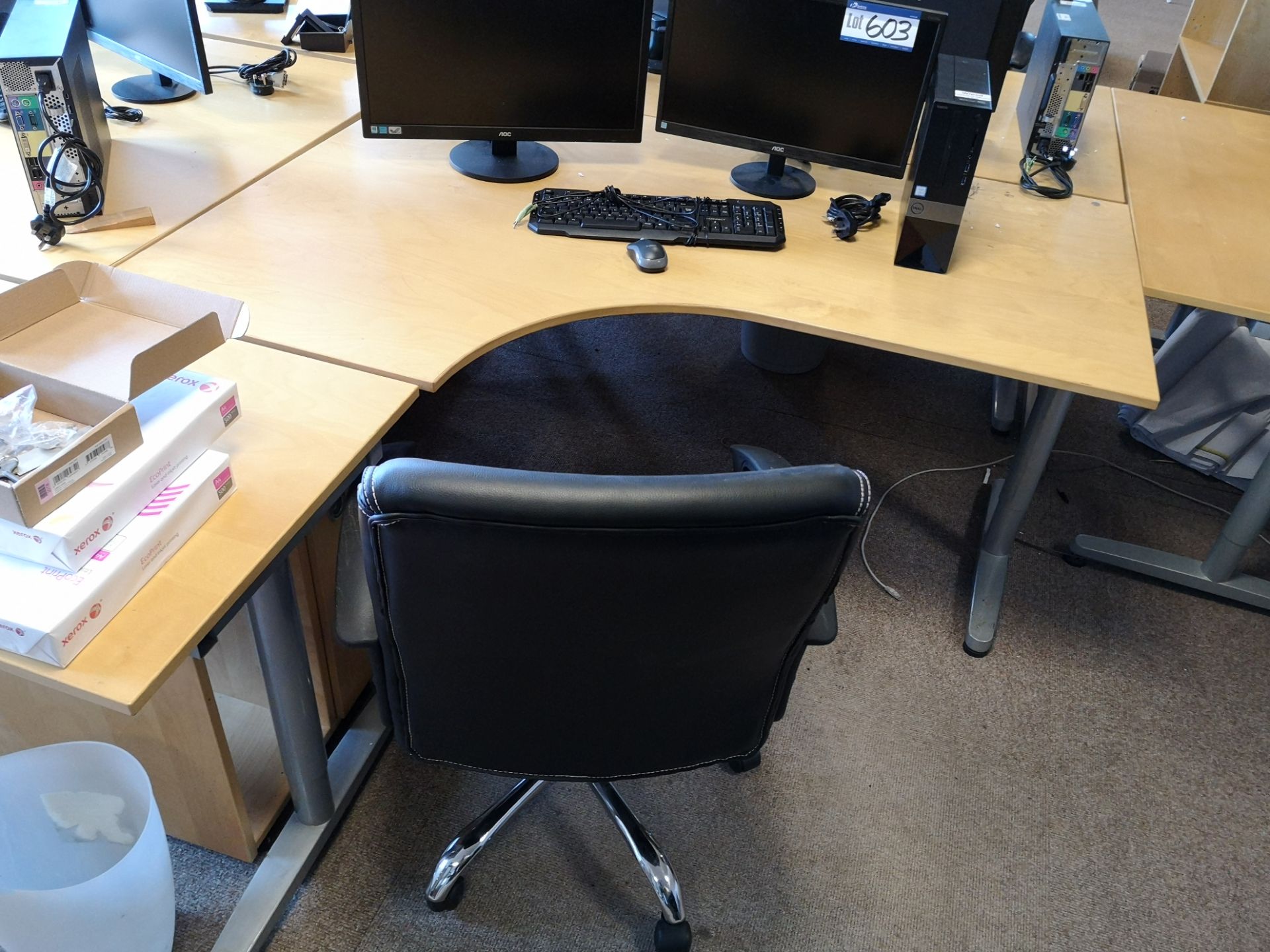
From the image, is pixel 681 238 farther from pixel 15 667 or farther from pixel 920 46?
pixel 15 667

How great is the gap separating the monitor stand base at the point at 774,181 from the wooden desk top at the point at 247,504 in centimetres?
94

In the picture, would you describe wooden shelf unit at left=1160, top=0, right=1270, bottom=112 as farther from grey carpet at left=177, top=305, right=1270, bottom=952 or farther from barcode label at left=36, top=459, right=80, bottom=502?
barcode label at left=36, top=459, right=80, bottom=502

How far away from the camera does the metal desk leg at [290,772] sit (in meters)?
1.32

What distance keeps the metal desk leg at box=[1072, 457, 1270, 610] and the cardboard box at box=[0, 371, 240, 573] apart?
1.93 m

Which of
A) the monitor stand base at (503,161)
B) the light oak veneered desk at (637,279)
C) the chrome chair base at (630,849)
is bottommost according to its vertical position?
the chrome chair base at (630,849)

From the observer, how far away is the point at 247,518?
1119 mm

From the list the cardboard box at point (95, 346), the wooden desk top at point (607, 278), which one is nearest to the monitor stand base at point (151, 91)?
the wooden desk top at point (607, 278)

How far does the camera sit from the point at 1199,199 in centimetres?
202

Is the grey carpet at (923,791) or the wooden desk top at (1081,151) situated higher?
the wooden desk top at (1081,151)

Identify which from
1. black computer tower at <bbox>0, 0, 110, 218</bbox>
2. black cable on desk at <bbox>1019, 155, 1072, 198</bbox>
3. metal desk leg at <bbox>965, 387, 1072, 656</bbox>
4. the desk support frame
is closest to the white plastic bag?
the desk support frame

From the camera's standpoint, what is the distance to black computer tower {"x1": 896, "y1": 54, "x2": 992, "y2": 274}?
1584mm

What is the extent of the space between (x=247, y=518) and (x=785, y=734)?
44.9 inches

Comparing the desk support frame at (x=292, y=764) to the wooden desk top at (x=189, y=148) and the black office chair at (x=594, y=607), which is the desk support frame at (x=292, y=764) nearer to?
the black office chair at (x=594, y=607)

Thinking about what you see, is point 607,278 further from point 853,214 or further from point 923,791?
point 923,791
